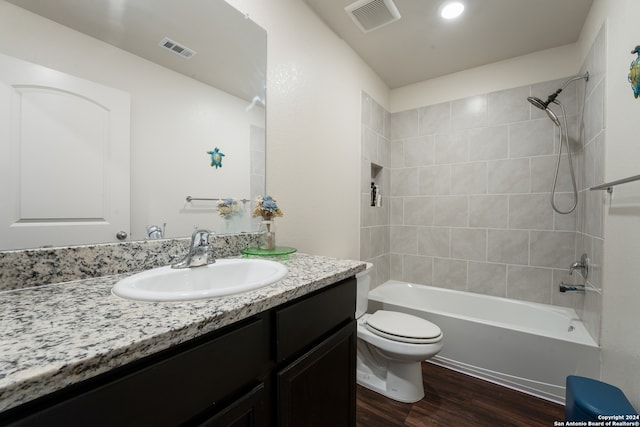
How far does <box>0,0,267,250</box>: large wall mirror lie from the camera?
736mm

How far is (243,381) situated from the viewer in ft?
2.04

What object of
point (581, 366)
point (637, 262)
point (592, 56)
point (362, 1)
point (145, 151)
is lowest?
point (581, 366)

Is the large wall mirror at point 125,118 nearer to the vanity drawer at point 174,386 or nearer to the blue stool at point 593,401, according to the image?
the vanity drawer at point 174,386

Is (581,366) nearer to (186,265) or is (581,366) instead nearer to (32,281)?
(186,265)

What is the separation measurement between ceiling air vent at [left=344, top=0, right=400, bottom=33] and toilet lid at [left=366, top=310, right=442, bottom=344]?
6.58 ft

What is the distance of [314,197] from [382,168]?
1.18 m

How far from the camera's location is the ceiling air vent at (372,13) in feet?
Answer: 5.28

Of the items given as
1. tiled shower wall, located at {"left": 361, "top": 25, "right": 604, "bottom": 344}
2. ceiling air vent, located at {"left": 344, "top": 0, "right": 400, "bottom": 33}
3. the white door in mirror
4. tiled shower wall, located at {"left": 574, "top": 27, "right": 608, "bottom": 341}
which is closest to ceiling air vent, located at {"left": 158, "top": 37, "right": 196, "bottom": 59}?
the white door in mirror

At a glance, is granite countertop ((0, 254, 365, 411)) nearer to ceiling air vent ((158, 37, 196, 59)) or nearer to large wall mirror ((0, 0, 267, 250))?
large wall mirror ((0, 0, 267, 250))

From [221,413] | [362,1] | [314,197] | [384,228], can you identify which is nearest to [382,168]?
[384,228]

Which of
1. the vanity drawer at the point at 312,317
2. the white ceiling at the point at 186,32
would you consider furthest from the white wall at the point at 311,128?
the vanity drawer at the point at 312,317

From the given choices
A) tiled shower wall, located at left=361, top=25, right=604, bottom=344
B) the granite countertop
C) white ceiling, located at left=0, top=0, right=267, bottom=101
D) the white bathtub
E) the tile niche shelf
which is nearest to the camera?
the granite countertop

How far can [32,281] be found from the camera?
2.38ft

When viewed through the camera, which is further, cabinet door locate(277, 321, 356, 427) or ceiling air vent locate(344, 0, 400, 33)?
ceiling air vent locate(344, 0, 400, 33)
